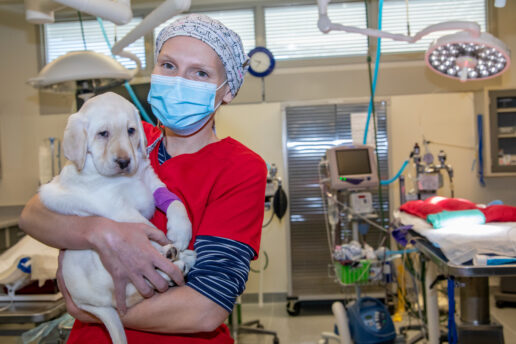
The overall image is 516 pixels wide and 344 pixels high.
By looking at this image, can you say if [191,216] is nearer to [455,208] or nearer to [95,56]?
[95,56]

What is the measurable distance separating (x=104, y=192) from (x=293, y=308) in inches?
129

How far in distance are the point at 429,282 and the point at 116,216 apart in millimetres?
2064

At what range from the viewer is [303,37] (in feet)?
14.9

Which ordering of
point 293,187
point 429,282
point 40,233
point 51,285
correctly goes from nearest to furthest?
point 40,233, point 51,285, point 429,282, point 293,187

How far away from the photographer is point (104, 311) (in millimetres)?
951

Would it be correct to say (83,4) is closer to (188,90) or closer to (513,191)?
(188,90)

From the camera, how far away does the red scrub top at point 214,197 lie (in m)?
0.93

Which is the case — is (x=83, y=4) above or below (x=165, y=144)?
above

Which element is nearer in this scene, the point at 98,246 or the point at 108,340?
the point at 98,246

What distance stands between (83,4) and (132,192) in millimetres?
884

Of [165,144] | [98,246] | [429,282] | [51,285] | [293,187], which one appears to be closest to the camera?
[98,246]

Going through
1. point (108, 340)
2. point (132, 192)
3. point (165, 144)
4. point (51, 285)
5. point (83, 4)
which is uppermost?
point (83, 4)

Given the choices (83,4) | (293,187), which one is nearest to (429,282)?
(293,187)

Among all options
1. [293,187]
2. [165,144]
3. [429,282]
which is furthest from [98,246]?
[293,187]
